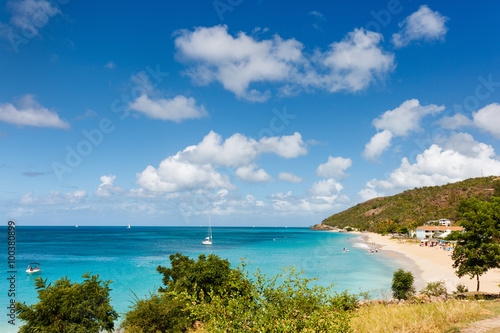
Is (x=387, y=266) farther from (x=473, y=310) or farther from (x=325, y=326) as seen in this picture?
(x=325, y=326)

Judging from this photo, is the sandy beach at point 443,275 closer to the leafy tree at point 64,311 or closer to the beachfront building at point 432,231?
the leafy tree at point 64,311

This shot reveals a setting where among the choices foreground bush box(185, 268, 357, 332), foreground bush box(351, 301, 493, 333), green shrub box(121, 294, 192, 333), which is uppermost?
foreground bush box(185, 268, 357, 332)

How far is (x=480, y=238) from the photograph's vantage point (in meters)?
22.1

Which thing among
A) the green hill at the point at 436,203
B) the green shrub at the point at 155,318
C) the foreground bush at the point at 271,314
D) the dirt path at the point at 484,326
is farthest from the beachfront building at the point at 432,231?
the foreground bush at the point at 271,314

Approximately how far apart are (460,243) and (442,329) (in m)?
17.2

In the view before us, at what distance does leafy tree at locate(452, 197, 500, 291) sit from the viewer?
21328 millimetres

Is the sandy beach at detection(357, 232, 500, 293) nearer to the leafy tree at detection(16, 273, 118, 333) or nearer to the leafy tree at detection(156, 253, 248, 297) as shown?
the leafy tree at detection(156, 253, 248, 297)

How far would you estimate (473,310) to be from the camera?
10984 mm

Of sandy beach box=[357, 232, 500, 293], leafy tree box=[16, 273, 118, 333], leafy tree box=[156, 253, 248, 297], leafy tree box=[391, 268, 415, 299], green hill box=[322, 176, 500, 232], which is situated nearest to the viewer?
leafy tree box=[16, 273, 118, 333]

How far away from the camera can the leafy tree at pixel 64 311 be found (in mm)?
13250

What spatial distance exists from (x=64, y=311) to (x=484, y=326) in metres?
15.7

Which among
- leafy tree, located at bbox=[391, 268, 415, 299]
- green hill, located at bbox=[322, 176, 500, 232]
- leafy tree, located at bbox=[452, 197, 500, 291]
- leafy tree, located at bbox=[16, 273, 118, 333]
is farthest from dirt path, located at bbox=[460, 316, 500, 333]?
green hill, located at bbox=[322, 176, 500, 232]

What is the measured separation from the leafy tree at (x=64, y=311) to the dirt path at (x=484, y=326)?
47.4ft

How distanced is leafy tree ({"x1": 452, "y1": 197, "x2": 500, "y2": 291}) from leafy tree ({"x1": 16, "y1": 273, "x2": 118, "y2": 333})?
23253 mm
